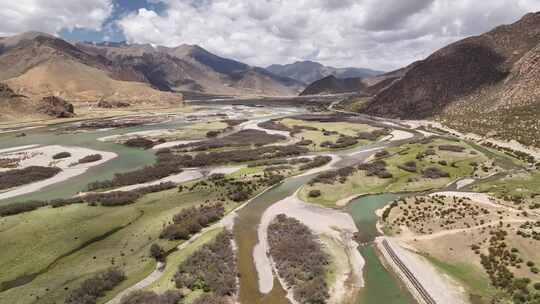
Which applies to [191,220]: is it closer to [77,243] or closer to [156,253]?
[156,253]

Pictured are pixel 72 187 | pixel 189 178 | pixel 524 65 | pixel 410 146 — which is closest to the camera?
pixel 72 187

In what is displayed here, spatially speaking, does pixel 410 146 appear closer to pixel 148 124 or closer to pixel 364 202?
pixel 364 202

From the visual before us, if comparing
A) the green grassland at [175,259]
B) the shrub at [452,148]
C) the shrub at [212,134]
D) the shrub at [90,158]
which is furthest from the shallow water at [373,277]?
the shrub at [212,134]

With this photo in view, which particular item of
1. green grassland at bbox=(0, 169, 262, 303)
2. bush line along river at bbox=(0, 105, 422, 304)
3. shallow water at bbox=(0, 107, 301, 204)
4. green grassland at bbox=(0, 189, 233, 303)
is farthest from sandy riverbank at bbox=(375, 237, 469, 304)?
shallow water at bbox=(0, 107, 301, 204)

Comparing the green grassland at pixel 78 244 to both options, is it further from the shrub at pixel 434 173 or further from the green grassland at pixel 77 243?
the shrub at pixel 434 173

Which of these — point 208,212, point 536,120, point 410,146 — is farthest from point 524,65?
point 208,212

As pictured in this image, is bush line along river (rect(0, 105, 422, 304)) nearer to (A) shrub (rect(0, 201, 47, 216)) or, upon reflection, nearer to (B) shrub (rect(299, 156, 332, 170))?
(B) shrub (rect(299, 156, 332, 170))
